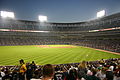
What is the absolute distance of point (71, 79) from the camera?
136 inches

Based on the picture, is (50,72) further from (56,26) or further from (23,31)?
(56,26)

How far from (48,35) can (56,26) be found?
17454 mm

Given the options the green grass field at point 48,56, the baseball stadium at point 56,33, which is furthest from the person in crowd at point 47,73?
the baseball stadium at point 56,33

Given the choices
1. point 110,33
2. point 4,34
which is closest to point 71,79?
point 110,33

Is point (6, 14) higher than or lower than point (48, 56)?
higher

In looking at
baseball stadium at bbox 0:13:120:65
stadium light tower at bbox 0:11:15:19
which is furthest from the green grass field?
stadium light tower at bbox 0:11:15:19

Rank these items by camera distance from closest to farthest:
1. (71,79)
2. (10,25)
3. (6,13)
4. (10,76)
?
(71,79)
(10,76)
(6,13)
(10,25)

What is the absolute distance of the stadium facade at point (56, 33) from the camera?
4844 centimetres

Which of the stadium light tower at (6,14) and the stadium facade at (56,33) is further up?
the stadium light tower at (6,14)

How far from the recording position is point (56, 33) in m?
73.9

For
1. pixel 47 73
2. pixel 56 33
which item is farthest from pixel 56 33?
pixel 47 73

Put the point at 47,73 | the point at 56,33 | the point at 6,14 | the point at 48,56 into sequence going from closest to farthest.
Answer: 1. the point at 47,73
2. the point at 48,56
3. the point at 6,14
4. the point at 56,33

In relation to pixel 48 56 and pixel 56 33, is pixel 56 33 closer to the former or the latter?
pixel 56 33

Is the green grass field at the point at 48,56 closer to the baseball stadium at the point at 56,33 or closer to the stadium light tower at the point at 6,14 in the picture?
the baseball stadium at the point at 56,33
